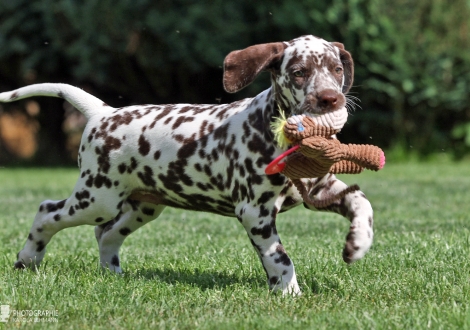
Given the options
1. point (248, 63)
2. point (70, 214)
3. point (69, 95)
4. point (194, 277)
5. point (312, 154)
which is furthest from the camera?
point (69, 95)

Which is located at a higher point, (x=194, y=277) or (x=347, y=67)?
(x=347, y=67)

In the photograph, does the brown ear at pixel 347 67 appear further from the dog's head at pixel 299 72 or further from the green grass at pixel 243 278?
the green grass at pixel 243 278

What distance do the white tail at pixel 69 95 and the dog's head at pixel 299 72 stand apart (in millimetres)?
1201

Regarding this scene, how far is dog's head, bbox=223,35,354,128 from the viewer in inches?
158

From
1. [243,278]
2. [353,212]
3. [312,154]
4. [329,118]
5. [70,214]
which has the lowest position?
[243,278]

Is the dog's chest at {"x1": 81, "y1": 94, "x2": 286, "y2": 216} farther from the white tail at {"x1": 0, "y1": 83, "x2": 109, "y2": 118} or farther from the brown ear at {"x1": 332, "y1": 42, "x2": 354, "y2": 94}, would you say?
the brown ear at {"x1": 332, "y1": 42, "x2": 354, "y2": 94}

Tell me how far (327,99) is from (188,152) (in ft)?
3.38

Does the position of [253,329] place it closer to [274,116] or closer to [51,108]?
[274,116]

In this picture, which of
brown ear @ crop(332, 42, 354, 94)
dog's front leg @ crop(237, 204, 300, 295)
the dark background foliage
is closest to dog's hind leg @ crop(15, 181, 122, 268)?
dog's front leg @ crop(237, 204, 300, 295)

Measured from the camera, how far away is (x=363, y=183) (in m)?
11.2

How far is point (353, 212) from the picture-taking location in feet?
13.8

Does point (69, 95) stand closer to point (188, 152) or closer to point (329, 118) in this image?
point (188, 152)

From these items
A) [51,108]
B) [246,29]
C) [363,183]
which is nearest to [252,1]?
[246,29]

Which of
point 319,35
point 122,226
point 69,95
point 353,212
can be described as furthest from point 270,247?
point 319,35
